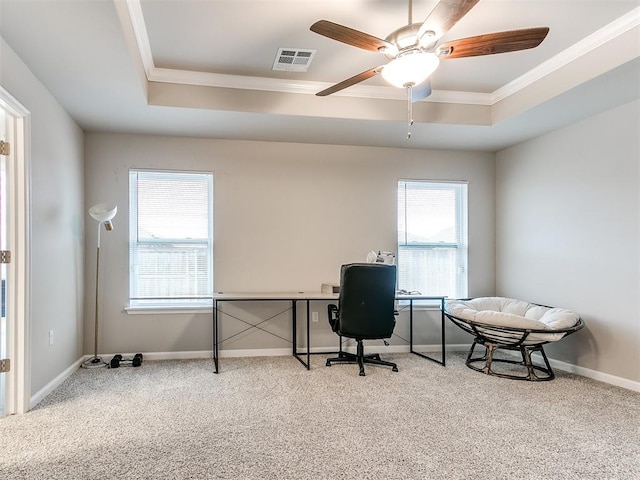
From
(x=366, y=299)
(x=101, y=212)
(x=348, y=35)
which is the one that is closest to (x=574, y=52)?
(x=348, y=35)

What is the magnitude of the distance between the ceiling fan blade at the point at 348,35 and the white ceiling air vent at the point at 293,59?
0.97 meters

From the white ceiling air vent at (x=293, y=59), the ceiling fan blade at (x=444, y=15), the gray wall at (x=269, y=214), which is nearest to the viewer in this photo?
the ceiling fan blade at (x=444, y=15)

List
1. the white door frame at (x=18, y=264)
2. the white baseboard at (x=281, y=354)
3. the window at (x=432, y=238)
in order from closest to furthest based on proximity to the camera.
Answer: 1. the white door frame at (x=18, y=264)
2. the white baseboard at (x=281, y=354)
3. the window at (x=432, y=238)

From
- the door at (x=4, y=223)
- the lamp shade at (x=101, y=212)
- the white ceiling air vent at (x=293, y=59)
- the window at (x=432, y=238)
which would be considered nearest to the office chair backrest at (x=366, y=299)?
the window at (x=432, y=238)

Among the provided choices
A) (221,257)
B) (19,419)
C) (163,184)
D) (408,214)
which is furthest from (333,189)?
(19,419)

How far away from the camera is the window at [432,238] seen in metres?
4.89

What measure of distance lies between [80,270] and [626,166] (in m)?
5.01

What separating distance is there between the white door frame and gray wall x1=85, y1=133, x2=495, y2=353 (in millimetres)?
1410

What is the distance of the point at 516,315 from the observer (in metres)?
3.88

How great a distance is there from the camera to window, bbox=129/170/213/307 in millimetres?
4363

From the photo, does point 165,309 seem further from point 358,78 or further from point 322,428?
point 358,78

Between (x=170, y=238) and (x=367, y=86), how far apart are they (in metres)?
2.53

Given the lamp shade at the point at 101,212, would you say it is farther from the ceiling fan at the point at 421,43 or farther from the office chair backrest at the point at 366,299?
the ceiling fan at the point at 421,43

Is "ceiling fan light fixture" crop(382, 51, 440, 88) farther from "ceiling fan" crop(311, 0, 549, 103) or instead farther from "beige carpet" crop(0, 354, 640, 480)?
"beige carpet" crop(0, 354, 640, 480)
